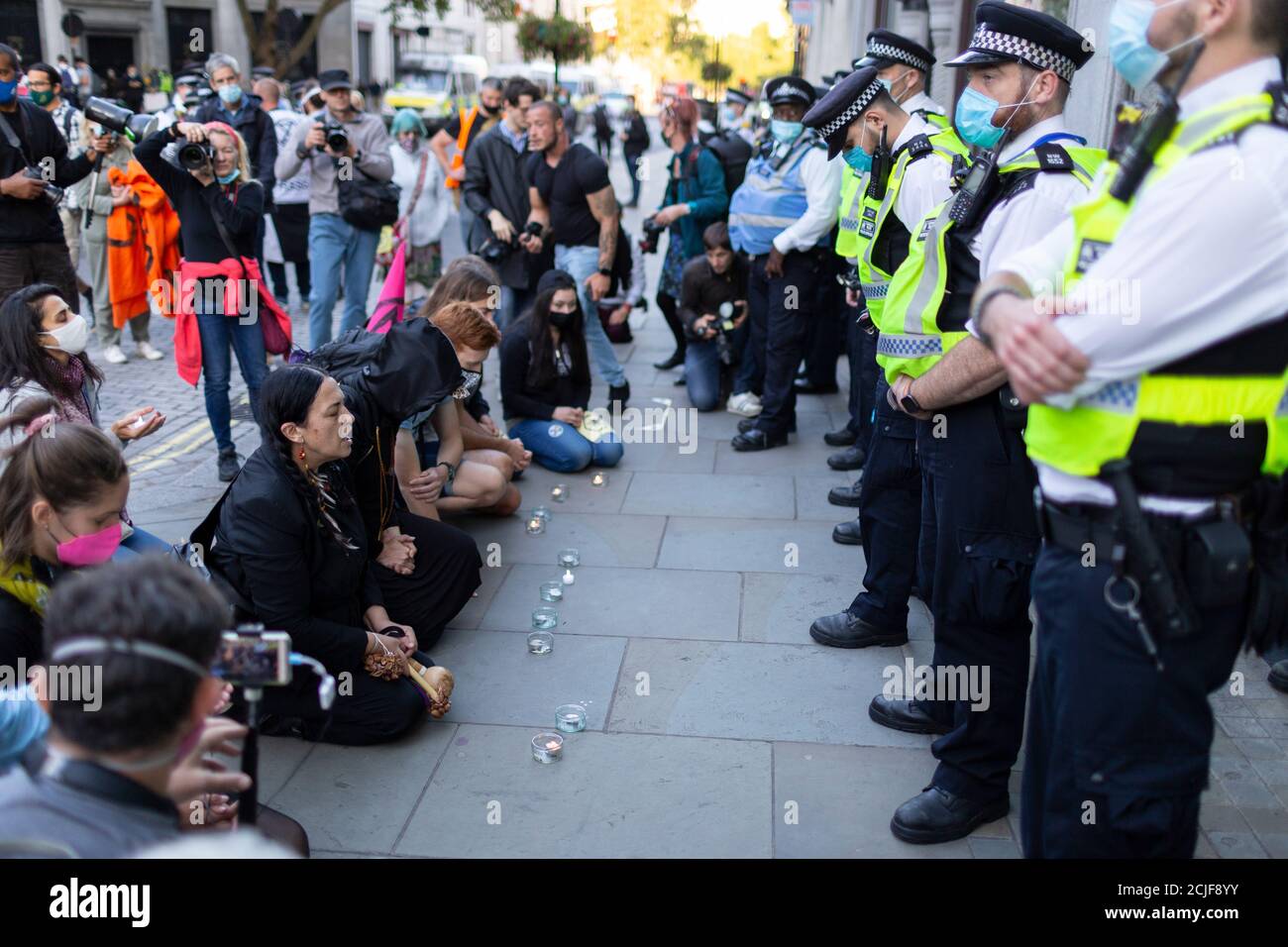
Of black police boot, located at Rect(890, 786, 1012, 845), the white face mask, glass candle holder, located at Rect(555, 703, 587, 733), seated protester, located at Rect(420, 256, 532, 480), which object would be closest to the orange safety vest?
seated protester, located at Rect(420, 256, 532, 480)

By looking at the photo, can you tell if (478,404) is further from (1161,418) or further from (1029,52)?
(1161,418)

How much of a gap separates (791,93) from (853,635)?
4324 mm

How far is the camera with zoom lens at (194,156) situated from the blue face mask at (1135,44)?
5.06 metres

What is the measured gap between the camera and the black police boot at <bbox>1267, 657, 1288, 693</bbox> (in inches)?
168

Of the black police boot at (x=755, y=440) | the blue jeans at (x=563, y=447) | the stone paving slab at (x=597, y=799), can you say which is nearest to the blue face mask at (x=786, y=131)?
the black police boot at (x=755, y=440)

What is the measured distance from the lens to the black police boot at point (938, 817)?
3369 millimetres

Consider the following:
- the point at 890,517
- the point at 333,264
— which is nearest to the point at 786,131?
the point at 333,264

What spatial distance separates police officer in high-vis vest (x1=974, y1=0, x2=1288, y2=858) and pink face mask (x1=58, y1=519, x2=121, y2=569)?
7.91 feet

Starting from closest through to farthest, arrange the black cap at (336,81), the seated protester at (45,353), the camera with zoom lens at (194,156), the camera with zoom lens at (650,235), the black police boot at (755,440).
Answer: the seated protester at (45,353)
the camera with zoom lens at (194,156)
the black police boot at (755,440)
the black cap at (336,81)
the camera with zoom lens at (650,235)

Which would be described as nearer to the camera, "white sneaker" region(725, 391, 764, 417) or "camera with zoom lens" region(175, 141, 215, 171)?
"camera with zoom lens" region(175, 141, 215, 171)

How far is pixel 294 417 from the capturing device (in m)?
3.83

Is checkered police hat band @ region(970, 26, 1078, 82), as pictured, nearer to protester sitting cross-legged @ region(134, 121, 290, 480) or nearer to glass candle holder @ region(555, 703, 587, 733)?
glass candle holder @ region(555, 703, 587, 733)

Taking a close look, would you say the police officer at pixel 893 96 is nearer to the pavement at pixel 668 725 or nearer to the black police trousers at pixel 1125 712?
the pavement at pixel 668 725
